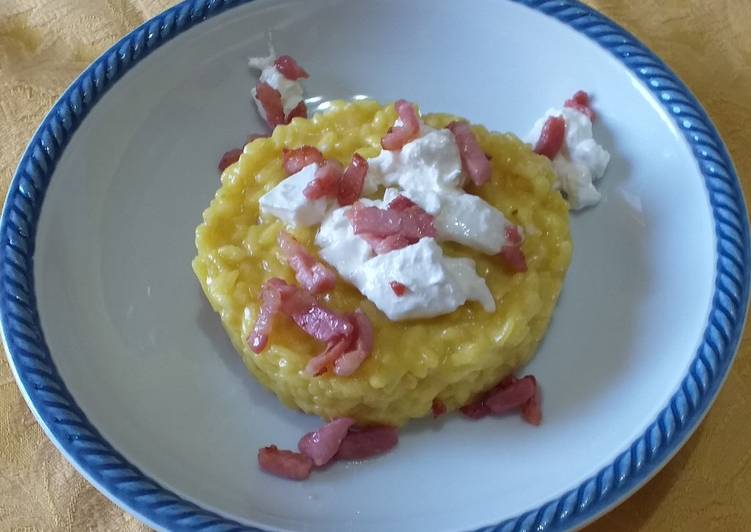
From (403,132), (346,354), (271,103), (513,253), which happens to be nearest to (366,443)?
(346,354)

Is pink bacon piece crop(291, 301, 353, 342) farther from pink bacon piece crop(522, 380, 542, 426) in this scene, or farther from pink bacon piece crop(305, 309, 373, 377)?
pink bacon piece crop(522, 380, 542, 426)

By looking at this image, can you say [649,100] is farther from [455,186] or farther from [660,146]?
[455,186]

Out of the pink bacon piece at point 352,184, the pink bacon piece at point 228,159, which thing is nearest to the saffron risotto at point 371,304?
the pink bacon piece at point 352,184

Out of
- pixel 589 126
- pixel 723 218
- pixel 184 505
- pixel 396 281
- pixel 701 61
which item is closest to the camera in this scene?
pixel 184 505

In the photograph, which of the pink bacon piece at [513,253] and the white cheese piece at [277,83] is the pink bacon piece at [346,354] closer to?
the pink bacon piece at [513,253]

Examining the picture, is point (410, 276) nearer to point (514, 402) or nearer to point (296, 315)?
point (296, 315)

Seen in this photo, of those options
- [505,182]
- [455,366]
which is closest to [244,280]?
[455,366]

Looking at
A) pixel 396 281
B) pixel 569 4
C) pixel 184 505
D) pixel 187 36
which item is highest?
pixel 569 4
